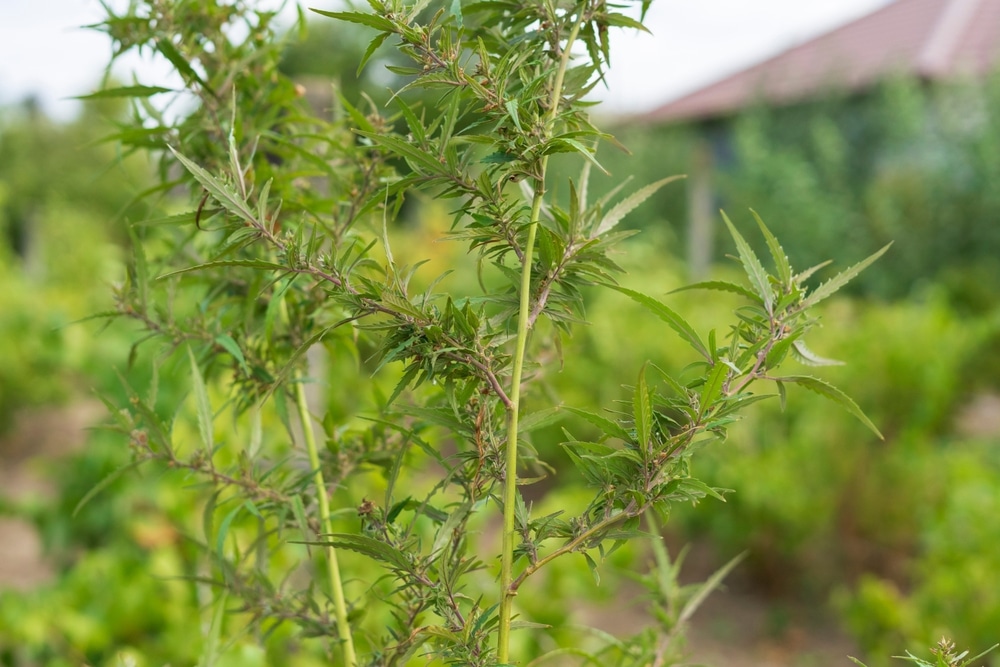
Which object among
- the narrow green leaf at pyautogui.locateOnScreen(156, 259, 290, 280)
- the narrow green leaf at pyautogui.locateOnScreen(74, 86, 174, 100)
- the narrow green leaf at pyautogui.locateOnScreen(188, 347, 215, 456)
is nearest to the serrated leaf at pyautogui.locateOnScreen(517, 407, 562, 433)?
the narrow green leaf at pyautogui.locateOnScreen(156, 259, 290, 280)

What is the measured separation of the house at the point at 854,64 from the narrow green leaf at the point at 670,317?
910 cm

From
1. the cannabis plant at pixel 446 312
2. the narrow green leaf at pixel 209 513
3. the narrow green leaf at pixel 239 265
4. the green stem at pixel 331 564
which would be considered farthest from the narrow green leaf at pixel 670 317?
the narrow green leaf at pixel 209 513

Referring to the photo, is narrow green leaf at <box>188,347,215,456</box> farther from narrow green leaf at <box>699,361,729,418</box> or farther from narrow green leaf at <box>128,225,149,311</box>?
narrow green leaf at <box>699,361,729,418</box>

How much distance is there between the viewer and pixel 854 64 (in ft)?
43.6

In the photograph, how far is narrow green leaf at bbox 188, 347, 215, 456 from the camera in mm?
851

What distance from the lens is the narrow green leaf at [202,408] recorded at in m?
0.85

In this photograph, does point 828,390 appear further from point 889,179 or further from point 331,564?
point 889,179

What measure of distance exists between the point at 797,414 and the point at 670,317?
4.82 m

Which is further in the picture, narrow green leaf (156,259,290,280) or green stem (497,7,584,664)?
green stem (497,7,584,664)

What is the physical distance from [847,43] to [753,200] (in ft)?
19.7

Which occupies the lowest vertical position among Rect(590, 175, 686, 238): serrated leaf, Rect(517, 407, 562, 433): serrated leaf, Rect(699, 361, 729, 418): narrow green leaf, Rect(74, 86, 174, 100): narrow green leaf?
Rect(517, 407, 562, 433): serrated leaf

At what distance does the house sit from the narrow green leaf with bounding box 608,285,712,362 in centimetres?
910

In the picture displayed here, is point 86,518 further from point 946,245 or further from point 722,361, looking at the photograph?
point 946,245

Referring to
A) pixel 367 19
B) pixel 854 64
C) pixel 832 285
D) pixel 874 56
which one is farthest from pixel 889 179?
pixel 367 19
